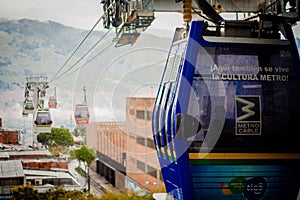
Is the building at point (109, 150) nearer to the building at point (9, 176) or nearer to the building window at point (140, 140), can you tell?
the building window at point (140, 140)

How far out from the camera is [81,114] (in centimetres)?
412

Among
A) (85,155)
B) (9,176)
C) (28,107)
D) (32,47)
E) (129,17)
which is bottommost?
(9,176)

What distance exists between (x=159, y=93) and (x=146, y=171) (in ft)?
5.44

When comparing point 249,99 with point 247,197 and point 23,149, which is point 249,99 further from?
point 23,149

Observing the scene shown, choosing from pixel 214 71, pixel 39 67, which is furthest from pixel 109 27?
pixel 214 71

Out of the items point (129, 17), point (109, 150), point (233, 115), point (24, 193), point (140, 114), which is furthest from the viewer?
point (109, 150)

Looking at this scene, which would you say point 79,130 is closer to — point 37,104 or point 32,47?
point 37,104

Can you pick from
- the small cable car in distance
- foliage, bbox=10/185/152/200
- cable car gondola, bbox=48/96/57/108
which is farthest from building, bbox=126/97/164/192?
the small cable car in distance

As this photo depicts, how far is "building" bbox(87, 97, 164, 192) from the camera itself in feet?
13.0

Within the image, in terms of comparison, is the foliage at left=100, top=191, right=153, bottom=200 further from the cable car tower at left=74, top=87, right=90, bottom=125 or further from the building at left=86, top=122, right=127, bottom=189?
the cable car tower at left=74, top=87, right=90, bottom=125

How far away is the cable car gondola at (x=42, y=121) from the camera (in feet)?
13.8

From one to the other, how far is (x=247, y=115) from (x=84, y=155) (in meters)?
2.26

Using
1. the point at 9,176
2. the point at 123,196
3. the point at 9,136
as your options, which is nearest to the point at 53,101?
the point at 9,136

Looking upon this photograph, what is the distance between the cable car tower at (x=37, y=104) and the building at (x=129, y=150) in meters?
0.38
